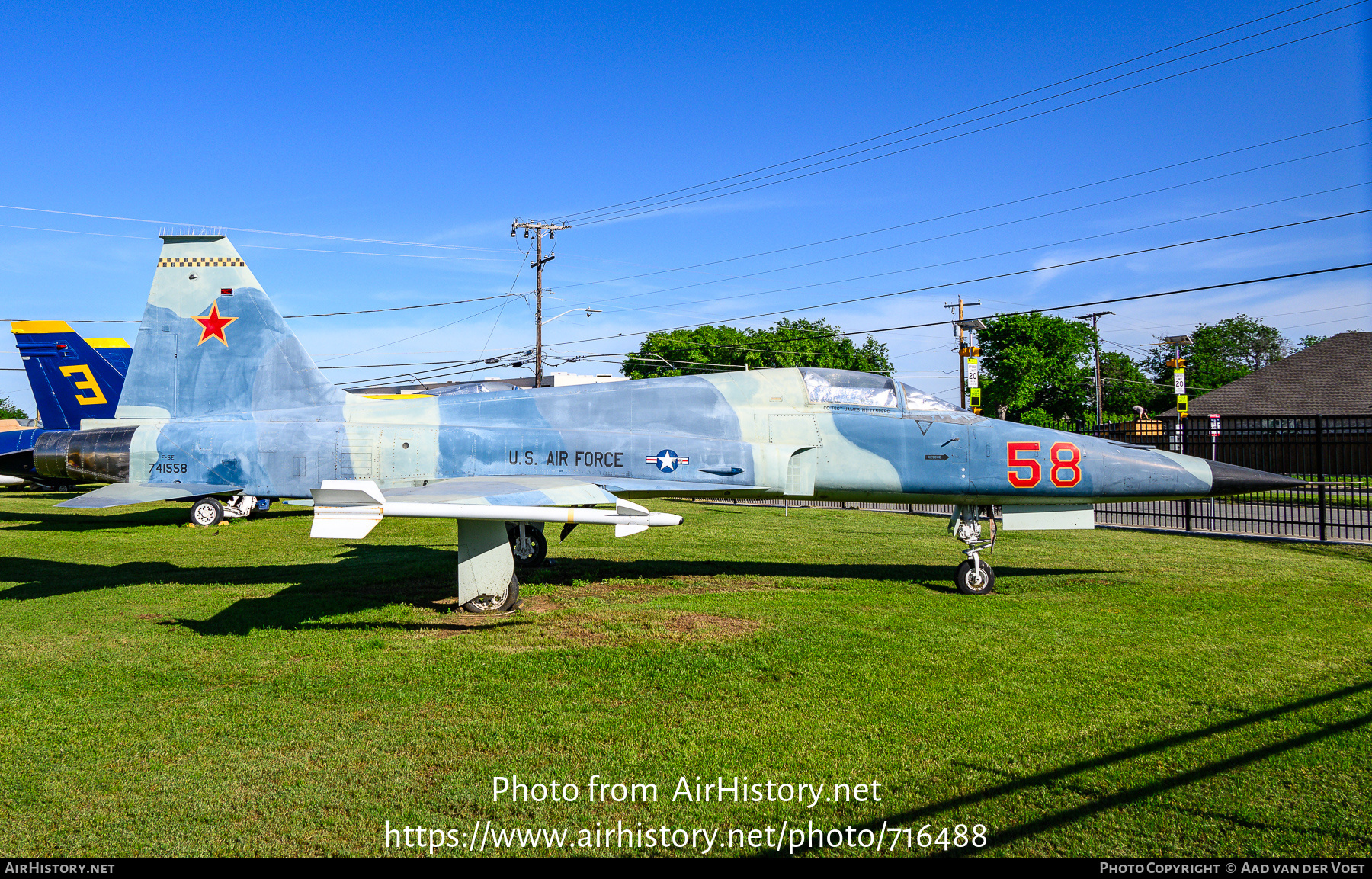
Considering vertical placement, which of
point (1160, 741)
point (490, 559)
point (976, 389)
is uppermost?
point (976, 389)

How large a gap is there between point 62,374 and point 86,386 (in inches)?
23.6

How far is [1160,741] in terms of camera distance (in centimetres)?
529

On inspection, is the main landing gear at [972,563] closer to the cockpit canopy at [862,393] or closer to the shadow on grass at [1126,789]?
the cockpit canopy at [862,393]

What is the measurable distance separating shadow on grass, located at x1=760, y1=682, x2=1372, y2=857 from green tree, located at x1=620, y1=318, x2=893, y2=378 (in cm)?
6900

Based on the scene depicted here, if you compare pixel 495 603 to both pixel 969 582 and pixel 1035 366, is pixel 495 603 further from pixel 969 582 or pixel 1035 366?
pixel 1035 366

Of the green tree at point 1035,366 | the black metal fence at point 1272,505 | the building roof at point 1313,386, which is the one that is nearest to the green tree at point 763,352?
the green tree at point 1035,366

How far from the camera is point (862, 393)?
35.7ft

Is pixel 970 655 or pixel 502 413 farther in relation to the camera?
pixel 502 413

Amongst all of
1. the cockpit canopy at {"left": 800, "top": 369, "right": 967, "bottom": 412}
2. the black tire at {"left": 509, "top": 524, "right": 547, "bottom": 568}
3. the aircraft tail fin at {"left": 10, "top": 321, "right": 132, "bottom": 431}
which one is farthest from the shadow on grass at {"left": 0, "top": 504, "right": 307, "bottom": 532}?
the cockpit canopy at {"left": 800, "top": 369, "right": 967, "bottom": 412}

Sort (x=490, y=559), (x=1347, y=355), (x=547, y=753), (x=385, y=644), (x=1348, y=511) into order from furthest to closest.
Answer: (x=1347, y=355)
(x=1348, y=511)
(x=490, y=559)
(x=385, y=644)
(x=547, y=753)

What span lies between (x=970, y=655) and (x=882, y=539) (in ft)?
30.4

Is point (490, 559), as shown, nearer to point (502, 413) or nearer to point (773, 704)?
point (502, 413)

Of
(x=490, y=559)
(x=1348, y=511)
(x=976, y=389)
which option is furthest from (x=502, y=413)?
(x=976, y=389)

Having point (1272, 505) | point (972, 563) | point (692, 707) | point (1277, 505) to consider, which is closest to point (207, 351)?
point (692, 707)
